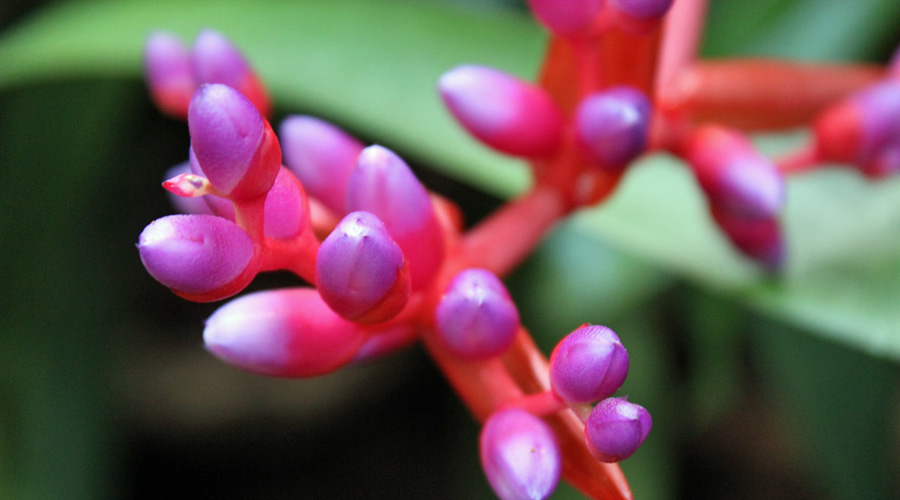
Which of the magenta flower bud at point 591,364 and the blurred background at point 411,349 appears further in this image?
the blurred background at point 411,349

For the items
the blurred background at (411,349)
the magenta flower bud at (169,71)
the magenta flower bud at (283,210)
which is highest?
the magenta flower bud at (169,71)

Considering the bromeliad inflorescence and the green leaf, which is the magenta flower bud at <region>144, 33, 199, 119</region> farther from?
the green leaf

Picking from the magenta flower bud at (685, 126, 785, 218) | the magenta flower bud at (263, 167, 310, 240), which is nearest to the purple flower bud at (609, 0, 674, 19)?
the magenta flower bud at (685, 126, 785, 218)

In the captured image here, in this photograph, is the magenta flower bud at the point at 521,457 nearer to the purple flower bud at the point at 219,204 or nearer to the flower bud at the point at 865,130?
the purple flower bud at the point at 219,204

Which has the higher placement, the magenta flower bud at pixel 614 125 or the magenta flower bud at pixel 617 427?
the magenta flower bud at pixel 614 125

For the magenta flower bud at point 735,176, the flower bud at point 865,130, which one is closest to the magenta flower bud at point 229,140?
the magenta flower bud at point 735,176

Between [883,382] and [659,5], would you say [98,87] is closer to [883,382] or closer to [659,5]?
[659,5]

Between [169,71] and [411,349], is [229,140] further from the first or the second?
[411,349]
